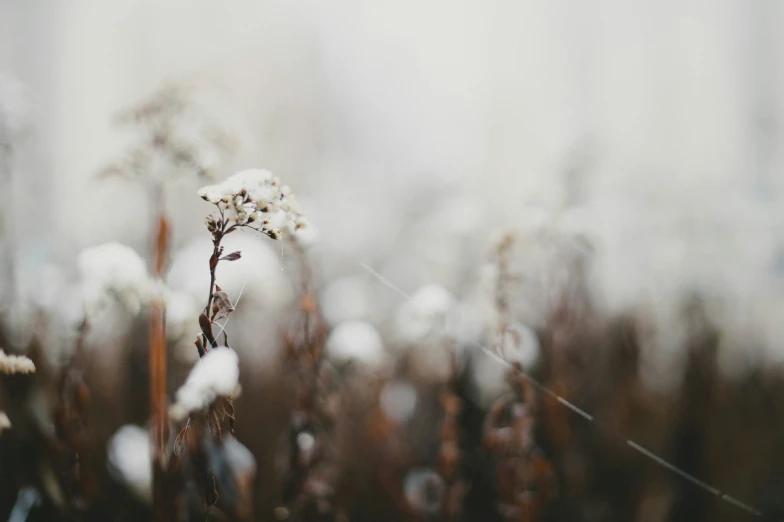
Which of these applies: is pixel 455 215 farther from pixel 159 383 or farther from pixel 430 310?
pixel 159 383

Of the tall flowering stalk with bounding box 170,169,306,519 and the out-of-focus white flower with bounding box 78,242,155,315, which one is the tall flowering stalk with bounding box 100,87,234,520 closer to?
the out-of-focus white flower with bounding box 78,242,155,315

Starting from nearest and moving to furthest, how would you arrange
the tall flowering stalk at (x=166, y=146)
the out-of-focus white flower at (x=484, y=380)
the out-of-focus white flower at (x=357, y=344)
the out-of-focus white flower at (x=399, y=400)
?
the tall flowering stalk at (x=166, y=146), the out-of-focus white flower at (x=357, y=344), the out-of-focus white flower at (x=399, y=400), the out-of-focus white flower at (x=484, y=380)

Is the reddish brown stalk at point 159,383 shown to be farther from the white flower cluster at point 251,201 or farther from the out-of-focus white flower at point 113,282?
the white flower cluster at point 251,201

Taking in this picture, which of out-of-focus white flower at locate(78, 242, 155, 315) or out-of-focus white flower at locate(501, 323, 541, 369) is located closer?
out-of-focus white flower at locate(78, 242, 155, 315)

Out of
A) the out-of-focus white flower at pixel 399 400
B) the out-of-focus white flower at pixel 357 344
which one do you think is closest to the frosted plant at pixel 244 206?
the out-of-focus white flower at pixel 357 344

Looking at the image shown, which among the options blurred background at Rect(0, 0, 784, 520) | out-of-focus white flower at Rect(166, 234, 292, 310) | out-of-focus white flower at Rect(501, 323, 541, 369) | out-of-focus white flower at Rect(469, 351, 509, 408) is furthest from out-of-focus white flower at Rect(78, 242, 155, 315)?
out-of-focus white flower at Rect(469, 351, 509, 408)

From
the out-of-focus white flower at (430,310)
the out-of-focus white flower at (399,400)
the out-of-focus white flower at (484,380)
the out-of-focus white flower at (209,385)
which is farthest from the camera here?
the out-of-focus white flower at (484,380)

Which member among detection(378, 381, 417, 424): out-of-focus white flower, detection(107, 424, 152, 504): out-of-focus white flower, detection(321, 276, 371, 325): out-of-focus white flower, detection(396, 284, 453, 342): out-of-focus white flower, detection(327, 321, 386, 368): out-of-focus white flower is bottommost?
detection(378, 381, 417, 424): out-of-focus white flower

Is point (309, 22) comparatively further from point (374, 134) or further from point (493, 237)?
point (493, 237)
